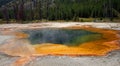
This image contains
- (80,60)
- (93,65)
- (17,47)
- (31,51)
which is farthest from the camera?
(17,47)

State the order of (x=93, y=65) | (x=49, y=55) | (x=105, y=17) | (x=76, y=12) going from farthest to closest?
(x=76, y=12) < (x=105, y=17) < (x=49, y=55) < (x=93, y=65)

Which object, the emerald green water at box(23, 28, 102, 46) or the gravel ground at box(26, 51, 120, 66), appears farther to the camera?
the emerald green water at box(23, 28, 102, 46)

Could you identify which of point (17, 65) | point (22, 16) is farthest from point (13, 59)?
point (22, 16)

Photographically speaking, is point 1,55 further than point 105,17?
No

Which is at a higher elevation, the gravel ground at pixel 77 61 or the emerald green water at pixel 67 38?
the gravel ground at pixel 77 61

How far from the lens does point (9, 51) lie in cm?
3656

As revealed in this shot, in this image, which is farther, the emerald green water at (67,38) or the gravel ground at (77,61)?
the emerald green water at (67,38)

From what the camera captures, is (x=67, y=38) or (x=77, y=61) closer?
(x=77, y=61)

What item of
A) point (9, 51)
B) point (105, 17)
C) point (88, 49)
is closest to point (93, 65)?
point (88, 49)

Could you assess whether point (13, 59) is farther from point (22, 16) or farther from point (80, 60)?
point (22, 16)

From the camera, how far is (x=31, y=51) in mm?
36031

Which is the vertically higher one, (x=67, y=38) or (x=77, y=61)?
(x=77, y=61)

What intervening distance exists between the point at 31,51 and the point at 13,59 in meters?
5.21

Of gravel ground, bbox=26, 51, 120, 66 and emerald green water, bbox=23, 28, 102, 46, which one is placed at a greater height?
gravel ground, bbox=26, 51, 120, 66
